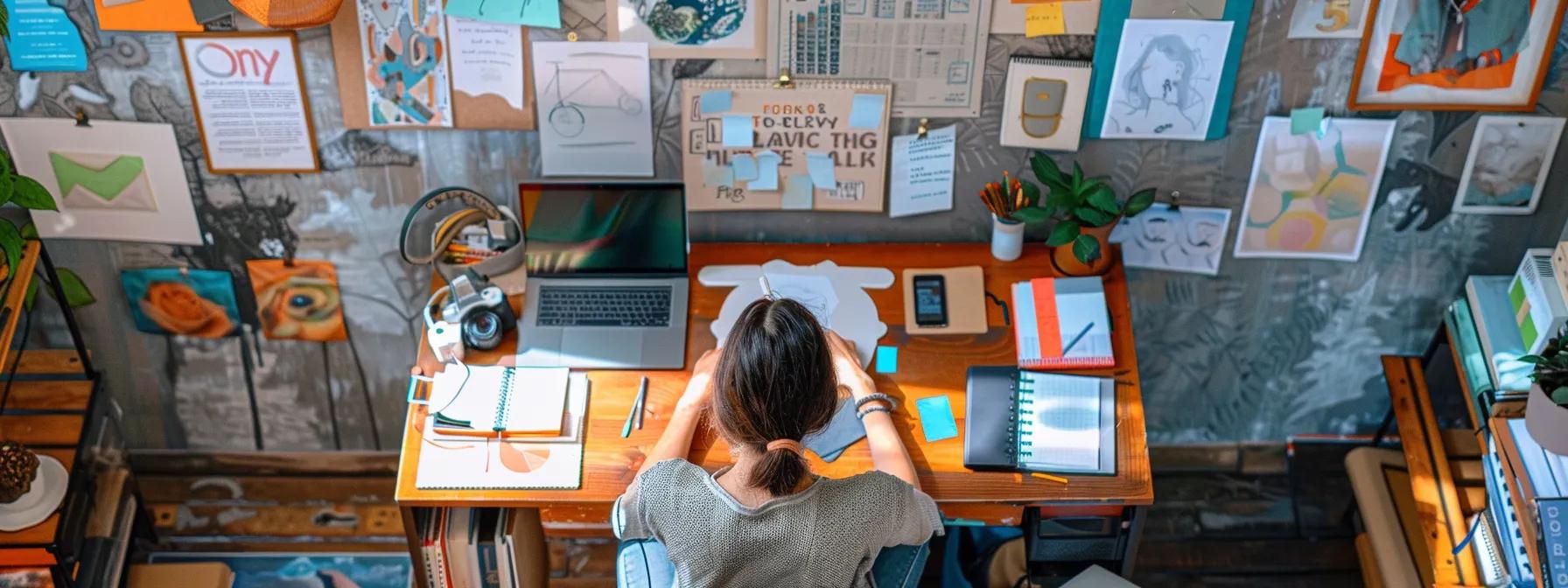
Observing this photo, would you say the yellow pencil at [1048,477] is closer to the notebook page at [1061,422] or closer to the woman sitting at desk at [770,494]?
the notebook page at [1061,422]

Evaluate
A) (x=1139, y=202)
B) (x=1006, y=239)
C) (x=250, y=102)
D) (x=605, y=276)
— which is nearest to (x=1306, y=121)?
(x=1139, y=202)

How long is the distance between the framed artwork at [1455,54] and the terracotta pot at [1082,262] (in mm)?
497

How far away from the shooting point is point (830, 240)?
2.62m

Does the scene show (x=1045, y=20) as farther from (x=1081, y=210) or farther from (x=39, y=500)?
(x=39, y=500)

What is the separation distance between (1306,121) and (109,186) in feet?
7.31

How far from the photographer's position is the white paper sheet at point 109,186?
2414mm

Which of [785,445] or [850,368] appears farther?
[850,368]

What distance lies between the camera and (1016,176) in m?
2.51

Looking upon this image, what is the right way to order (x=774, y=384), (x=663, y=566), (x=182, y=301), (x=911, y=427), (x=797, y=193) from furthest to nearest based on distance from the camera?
(x=182, y=301) → (x=797, y=193) → (x=911, y=427) → (x=663, y=566) → (x=774, y=384)

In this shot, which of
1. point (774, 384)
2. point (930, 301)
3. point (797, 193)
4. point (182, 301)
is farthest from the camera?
point (182, 301)

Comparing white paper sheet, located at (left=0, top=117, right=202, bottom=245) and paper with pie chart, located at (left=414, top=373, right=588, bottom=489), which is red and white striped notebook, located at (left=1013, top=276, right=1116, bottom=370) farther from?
white paper sheet, located at (left=0, top=117, right=202, bottom=245)

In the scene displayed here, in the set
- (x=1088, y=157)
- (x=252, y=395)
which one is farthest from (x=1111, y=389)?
(x=252, y=395)

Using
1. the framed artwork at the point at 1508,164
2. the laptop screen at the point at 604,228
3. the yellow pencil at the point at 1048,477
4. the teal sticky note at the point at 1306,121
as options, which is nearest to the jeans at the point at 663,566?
the yellow pencil at the point at 1048,477

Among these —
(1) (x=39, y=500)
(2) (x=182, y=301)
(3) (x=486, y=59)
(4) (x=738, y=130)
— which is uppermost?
(3) (x=486, y=59)
